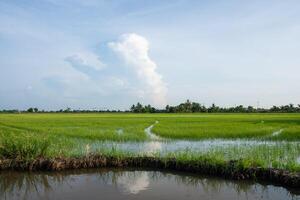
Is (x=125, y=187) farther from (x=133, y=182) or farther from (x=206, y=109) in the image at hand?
(x=206, y=109)

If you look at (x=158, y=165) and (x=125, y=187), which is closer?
(x=125, y=187)

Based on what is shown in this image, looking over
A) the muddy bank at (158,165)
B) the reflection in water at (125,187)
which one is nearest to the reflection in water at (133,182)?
the reflection in water at (125,187)

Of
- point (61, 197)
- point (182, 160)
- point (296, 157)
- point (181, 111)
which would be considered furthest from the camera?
point (181, 111)

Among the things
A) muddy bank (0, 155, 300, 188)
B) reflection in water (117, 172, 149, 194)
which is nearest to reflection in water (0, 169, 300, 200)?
reflection in water (117, 172, 149, 194)

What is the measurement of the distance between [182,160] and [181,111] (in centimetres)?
9539

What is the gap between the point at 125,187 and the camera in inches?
371

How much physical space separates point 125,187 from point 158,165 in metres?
2.50

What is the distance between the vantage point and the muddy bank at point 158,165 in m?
9.78

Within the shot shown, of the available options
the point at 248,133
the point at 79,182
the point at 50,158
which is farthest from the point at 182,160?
the point at 248,133

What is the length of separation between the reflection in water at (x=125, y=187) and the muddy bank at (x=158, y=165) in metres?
0.35

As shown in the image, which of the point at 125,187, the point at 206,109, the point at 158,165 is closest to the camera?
the point at 125,187

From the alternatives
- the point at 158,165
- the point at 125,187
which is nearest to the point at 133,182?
the point at 125,187

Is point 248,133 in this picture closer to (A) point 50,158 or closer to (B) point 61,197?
(A) point 50,158

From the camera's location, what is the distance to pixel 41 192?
9.12 m
